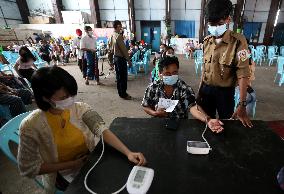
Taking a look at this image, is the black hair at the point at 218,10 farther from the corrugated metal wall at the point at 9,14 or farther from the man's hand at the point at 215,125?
the corrugated metal wall at the point at 9,14

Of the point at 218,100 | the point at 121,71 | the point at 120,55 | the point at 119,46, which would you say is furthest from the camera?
the point at 121,71

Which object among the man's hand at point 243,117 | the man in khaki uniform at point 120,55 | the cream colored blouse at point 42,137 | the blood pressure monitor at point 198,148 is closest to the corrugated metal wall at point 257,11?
the man in khaki uniform at point 120,55

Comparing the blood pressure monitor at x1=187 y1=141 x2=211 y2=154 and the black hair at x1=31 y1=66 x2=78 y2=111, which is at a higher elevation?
the black hair at x1=31 y1=66 x2=78 y2=111

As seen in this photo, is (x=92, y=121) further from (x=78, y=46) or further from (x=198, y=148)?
(x=78, y=46)

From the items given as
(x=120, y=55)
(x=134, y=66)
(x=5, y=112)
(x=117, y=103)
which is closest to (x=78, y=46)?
(x=134, y=66)

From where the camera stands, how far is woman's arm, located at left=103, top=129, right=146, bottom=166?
0.97 meters

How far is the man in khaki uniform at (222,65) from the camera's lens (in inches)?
64.9

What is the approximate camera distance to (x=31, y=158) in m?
1.09

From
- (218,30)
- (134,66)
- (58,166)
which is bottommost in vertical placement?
(134,66)

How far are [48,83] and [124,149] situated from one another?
577mm

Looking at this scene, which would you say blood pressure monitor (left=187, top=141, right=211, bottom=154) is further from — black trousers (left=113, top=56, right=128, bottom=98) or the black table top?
black trousers (left=113, top=56, right=128, bottom=98)

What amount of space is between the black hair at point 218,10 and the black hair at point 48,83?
52.0 inches

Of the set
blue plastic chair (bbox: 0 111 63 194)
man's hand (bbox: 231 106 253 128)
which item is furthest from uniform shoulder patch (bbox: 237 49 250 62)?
blue plastic chair (bbox: 0 111 63 194)

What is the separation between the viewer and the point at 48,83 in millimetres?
1089
